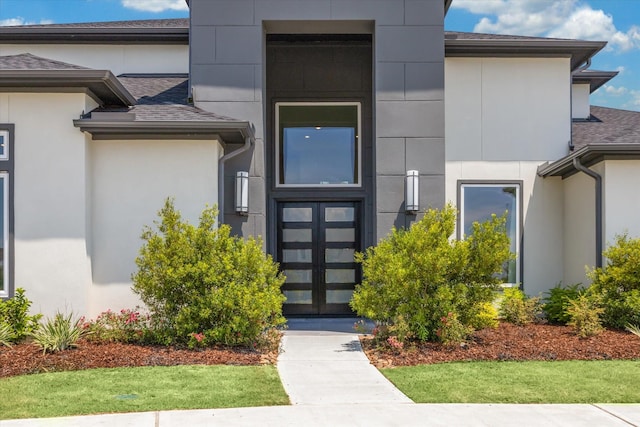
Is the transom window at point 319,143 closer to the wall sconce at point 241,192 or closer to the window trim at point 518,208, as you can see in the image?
the wall sconce at point 241,192

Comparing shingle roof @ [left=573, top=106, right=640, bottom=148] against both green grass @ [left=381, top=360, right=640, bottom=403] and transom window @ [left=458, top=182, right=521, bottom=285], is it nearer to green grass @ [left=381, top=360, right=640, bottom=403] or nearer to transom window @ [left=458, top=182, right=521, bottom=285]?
transom window @ [left=458, top=182, right=521, bottom=285]

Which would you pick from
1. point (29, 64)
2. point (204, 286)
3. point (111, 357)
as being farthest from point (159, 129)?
point (111, 357)

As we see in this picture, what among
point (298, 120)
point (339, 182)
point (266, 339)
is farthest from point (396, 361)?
point (298, 120)

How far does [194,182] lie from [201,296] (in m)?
2.07

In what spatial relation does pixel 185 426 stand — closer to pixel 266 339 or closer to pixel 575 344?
pixel 266 339

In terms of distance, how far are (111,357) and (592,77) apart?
12699mm

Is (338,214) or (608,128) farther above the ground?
(608,128)

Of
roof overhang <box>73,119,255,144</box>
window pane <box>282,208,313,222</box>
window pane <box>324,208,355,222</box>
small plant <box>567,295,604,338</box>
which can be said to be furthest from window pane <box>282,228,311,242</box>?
small plant <box>567,295,604,338</box>

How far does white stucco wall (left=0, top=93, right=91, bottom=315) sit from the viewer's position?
32.8ft

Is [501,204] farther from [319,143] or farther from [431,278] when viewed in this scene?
[431,278]

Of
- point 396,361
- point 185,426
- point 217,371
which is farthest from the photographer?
point 396,361

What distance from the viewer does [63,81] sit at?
32.4 ft

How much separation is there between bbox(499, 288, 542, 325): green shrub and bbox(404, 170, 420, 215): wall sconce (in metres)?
2.34

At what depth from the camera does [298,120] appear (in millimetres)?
13531
